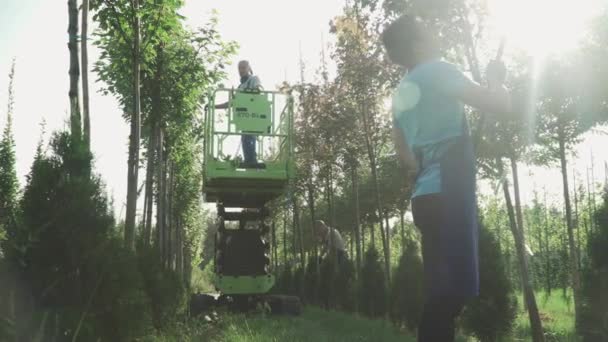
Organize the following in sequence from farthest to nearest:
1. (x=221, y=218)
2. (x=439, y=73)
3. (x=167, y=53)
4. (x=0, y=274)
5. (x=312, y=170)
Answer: (x=312, y=170) < (x=167, y=53) < (x=221, y=218) < (x=0, y=274) < (x=439, y=73)

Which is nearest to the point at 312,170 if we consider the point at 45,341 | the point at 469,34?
the point at 469,34

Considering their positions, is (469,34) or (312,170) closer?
(469,34)

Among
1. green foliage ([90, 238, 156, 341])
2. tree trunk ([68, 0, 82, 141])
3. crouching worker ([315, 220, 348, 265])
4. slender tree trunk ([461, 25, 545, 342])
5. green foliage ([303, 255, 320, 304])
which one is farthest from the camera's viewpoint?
green foliage ([303, 255, 320, 304])

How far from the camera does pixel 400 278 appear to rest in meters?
9.47

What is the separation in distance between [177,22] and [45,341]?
7073mm

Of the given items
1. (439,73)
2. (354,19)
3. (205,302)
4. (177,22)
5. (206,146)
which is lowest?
(205,302)

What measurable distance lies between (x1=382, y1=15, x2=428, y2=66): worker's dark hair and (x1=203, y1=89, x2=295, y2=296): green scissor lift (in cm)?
803

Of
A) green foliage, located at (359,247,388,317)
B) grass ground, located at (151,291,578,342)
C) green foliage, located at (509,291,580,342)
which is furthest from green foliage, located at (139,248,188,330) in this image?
green foliage, located at (509,291,580,342)

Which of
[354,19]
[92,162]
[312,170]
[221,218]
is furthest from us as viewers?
[312,170]

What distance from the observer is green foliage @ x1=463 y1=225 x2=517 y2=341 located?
281 inches

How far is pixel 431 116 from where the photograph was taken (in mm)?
2418

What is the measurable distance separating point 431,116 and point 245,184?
8.78 meters

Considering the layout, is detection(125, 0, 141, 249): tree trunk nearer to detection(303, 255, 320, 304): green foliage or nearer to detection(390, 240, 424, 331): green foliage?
detection(390, 240, 424, 331): green foliage

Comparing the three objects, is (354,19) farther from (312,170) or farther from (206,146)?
(312,170)
